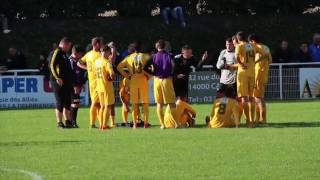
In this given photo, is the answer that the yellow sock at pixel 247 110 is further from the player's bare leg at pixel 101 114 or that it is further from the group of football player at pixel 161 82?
the player's bare leg at pixel 101 114

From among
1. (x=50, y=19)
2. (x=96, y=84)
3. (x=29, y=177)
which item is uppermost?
(x=50, y=19)

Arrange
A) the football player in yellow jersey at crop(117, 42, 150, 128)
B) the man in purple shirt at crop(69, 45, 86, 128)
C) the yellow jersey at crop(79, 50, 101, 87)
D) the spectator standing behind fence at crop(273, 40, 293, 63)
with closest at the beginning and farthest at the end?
the yellow jersey at crop(79, 50, 101, 87)
the football player in yellow jersey at crop(117, 42, 150, 128)
the man in purple shirt at crop(69, 45, 86, 128)
the spectator standing behind fence at crop(273, 40, 293, 63)

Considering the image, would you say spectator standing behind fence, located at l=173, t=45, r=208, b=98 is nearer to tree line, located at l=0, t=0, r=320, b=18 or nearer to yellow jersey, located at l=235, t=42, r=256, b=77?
yellow jersey, located at l=235, t=42, r=256, b=77

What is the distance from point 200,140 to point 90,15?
90.6ft

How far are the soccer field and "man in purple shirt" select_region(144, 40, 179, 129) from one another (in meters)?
0.75

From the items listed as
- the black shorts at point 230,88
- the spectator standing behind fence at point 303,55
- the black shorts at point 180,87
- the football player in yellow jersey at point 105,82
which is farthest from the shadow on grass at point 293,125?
the spectator standing behind fence at point 303,55

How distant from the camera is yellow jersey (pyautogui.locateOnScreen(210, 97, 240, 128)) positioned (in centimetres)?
2292

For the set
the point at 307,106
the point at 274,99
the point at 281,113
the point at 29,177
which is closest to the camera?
the point at 29,177

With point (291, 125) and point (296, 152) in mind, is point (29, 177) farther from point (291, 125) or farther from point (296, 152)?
point (291, 125)

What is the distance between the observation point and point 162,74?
22.9 metres

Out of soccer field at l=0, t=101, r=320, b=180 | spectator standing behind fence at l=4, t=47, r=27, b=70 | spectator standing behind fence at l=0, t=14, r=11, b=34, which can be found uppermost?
spectator standing behind fence at l=0, t=14, r=11, b=34

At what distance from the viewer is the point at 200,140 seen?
19.3 m

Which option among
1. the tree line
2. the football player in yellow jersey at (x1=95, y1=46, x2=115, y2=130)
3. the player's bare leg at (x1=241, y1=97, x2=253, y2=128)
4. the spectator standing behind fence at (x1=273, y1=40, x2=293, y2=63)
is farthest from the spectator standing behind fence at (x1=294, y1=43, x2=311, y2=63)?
the football player in yellow jersey at (x1=95, y1=46, x2=115, y2=130)

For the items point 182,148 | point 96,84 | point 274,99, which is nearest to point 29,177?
point 182,148
